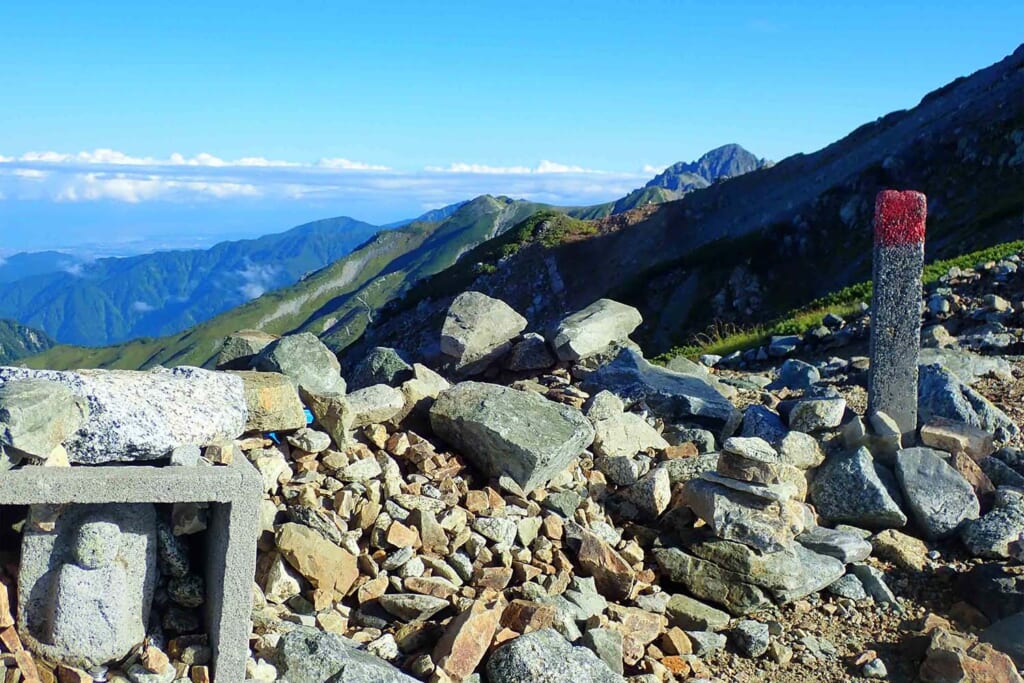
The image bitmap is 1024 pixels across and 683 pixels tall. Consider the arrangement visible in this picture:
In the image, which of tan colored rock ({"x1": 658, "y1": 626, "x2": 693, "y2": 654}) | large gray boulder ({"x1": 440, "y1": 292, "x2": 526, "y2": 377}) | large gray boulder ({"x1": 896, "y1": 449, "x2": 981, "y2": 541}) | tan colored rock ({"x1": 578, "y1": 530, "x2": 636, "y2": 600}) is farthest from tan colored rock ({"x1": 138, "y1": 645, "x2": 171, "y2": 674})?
large gray boulder ({"x1": 440, "y1": 292, "x2": 526, "y2": 377})

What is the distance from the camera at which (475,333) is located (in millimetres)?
13102

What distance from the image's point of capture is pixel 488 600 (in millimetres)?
6586

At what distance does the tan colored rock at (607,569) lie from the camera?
738cm

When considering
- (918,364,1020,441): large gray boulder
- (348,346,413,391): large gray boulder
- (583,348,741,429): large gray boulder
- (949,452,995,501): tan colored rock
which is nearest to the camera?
(949,452,995,501): tan colored rock

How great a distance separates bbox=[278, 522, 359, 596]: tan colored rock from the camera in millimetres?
6445

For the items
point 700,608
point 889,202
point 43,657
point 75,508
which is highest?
point 889,202

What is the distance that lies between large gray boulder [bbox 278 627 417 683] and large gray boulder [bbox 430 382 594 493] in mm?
2708

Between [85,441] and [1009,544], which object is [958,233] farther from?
[85,441]

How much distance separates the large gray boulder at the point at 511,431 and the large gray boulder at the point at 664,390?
7.56 feet

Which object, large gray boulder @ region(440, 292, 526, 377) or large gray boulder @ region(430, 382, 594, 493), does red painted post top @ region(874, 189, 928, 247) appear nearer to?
large gray boulder @ region(430, 382, 594, 493)

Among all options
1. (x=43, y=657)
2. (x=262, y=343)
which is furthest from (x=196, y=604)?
(x=262, y=343)

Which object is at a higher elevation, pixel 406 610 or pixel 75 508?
pixel 75 508

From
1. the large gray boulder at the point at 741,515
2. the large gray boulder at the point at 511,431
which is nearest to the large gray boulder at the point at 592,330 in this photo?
the large gray boulder at the point at 511,431

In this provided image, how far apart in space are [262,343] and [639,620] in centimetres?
565
